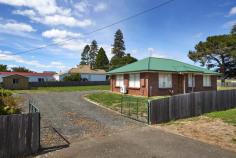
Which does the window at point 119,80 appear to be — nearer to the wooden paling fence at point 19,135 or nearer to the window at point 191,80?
the window at point 191,80

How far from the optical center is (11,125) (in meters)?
6.78

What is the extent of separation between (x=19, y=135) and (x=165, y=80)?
20050mm

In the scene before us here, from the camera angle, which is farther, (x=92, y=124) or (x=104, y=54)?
(x=104, y=54)

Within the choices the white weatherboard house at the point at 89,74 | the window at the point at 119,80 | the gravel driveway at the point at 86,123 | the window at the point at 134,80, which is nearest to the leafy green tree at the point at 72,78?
the white weatherboard house at the point at 89,74

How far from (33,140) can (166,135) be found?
5.40 metres

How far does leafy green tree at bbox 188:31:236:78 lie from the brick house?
27698 millimetres

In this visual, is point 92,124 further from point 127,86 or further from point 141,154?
point 127,86

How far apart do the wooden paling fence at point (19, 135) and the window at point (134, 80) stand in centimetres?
1811

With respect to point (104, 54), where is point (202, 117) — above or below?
below

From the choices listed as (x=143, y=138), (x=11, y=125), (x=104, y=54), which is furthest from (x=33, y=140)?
(x=104, y=54)

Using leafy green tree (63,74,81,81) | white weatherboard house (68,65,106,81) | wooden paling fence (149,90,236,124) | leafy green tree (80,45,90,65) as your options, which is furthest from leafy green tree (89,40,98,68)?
wooden paling fence (149,90,236,124)

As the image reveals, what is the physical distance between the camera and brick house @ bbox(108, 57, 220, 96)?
77.1ft

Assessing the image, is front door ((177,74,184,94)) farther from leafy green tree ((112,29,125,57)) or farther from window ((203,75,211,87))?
leafy green tree ((112,29,125,57))

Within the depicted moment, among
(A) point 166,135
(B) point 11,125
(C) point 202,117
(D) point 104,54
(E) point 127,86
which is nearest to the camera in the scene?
(B) point 11,125
